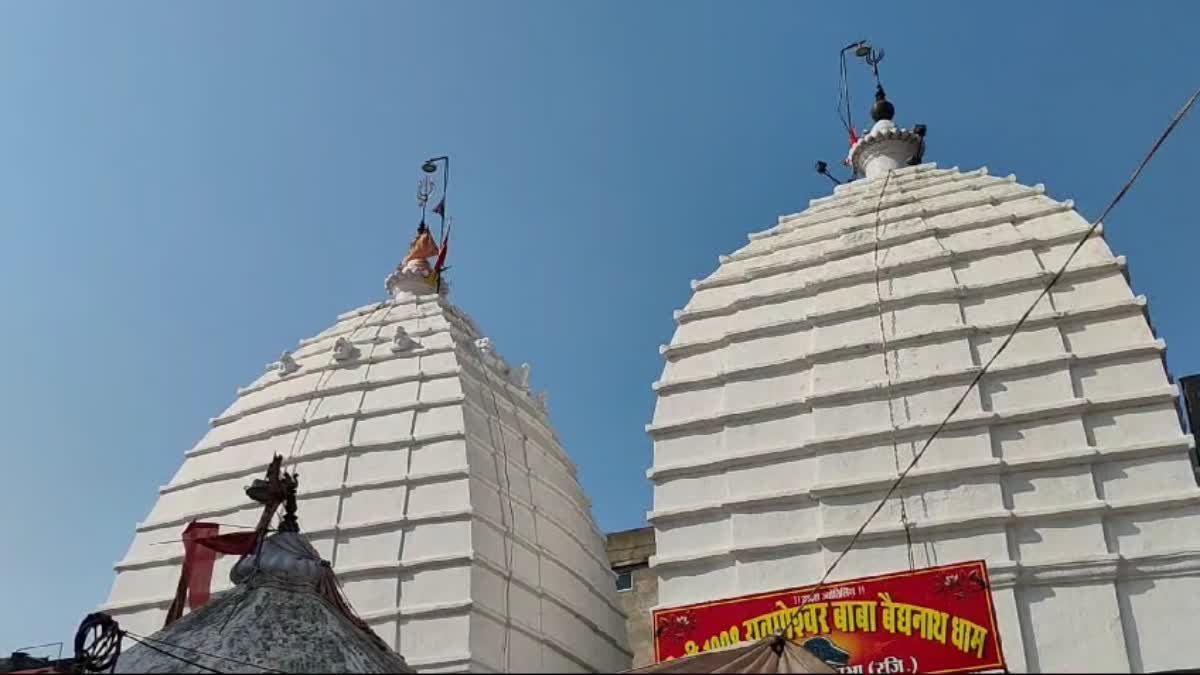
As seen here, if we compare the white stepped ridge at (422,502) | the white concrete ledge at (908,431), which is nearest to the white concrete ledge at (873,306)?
the white concrete ledge at (908,431)

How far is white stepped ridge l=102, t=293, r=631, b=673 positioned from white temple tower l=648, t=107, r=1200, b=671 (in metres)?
2.35

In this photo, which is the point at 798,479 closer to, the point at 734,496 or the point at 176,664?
the point at 734,496

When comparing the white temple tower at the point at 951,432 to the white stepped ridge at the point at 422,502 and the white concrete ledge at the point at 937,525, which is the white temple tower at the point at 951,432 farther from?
the white stepped ridge at the point at 422,502

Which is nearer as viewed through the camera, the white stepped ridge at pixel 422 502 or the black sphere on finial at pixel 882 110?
the white stepped ridge at pixel 422 502

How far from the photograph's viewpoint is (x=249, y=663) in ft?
36.3

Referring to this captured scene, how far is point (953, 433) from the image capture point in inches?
562

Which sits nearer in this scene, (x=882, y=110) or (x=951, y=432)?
(x=951, y=432)

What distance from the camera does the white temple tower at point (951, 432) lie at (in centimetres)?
1274

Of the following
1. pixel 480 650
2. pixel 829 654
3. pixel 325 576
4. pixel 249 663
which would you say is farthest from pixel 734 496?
pixel 249 663

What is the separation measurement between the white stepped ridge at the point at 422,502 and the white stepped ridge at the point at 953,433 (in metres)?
2.36

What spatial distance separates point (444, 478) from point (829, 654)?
Result: 19.5 feet

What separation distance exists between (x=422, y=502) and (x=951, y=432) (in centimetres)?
688

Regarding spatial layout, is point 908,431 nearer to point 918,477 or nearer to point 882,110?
point 918,477

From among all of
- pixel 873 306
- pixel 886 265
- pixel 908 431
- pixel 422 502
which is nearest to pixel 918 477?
pixel 908 431
